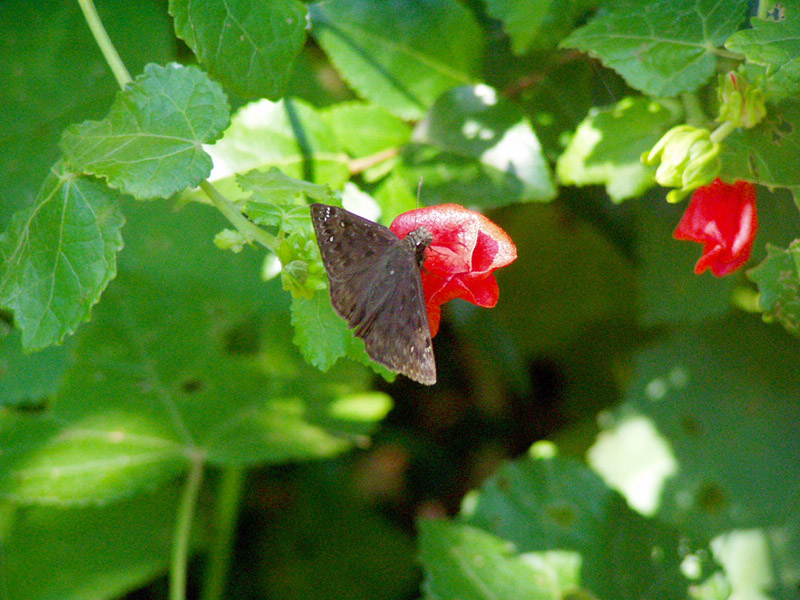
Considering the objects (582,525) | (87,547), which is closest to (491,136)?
(582,525)

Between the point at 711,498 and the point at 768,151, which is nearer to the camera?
the point at 768,151

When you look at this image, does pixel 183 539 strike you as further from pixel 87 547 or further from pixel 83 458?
pixel 87 547

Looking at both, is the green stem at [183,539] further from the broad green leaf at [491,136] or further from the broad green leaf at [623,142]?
the broad green leaf at [623,142]

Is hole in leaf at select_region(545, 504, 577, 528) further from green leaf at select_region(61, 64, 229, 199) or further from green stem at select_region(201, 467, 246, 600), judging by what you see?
green leaf at select_region(61, 64, 229, 199)

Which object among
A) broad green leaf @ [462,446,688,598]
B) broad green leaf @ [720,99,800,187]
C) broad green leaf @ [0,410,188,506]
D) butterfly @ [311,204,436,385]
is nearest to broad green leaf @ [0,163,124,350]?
butterfly @ [311,204,436,385]

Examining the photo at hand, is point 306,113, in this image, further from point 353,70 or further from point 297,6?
point 297,6

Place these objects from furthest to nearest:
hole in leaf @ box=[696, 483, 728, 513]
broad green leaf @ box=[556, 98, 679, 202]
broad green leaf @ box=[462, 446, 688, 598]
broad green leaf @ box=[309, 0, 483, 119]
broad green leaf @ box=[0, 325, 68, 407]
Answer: hole in leaf @ box=[696, 483, 728, 513] < broad green leaf @ box=[0, 325, 68, 407] < broad green leaf @ box=[462, 446, 688, 598] < broad green leaf @ box=[309, 0, 483, 119] < broad green leaf @ box=[556, 98, 679, 202]
